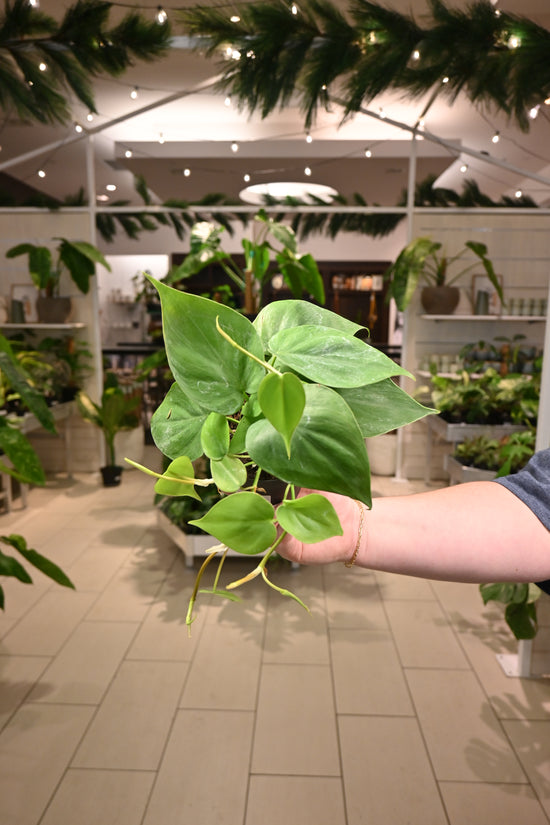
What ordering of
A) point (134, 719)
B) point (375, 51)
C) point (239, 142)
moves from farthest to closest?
point (239, 142)
point (375, 51)
point (134, 719)

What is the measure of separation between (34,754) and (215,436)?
70.6 inches

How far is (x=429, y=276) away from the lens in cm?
449

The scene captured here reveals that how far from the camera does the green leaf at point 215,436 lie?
1.24 ft

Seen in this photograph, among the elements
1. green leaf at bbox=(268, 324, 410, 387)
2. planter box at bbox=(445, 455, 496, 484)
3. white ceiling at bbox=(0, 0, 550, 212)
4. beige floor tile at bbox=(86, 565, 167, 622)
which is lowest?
beige floor tile at bbox=(86, 565, 167, 622)

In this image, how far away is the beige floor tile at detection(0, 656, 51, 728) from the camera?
1.95 metres

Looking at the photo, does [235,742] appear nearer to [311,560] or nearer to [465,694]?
[465,694]

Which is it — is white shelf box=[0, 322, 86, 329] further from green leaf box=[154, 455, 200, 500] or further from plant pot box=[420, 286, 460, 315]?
green leaf box=[154, 455, 200, 500]

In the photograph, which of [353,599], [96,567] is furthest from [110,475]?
[353,599]

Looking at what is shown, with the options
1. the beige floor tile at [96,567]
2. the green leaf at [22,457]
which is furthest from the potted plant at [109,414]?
the green leaf at [22,457]

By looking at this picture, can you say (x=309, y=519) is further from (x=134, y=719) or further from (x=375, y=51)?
(x=375, y=51)

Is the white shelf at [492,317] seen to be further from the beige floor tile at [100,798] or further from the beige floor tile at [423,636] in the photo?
the beige floor tile at [100,798]

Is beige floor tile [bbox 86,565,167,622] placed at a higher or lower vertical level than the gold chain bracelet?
lower

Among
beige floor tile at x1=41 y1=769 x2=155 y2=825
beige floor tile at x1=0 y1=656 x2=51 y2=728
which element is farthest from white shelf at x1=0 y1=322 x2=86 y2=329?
beige floor tile at x1=41 y1=769 x2=155 y2=825

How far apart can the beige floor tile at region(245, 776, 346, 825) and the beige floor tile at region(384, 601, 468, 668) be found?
684mm
